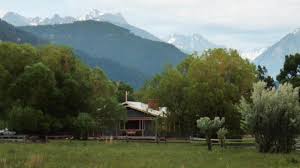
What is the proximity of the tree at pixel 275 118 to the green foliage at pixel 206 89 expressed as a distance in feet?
68.3

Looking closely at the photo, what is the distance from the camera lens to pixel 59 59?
70188 millimetres

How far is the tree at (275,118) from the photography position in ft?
141

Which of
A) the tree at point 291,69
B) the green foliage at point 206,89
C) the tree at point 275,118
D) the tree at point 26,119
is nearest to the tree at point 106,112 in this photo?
the green foliage at point 206,89

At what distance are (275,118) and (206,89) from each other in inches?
912

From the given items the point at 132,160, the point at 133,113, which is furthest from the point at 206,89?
the point at 132,160

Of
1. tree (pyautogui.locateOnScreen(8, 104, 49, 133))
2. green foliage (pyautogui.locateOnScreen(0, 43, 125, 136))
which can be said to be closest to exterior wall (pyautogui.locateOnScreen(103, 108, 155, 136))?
green foliage (pyautogui.locateOnScreen(0, 43, 125, 136))

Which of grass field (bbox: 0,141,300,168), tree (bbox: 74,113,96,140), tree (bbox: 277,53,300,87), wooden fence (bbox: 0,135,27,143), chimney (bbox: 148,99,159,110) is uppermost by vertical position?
tree (bbox: 277,53,300,87)

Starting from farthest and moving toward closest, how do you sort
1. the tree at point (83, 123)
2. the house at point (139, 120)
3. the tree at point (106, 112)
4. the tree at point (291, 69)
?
the house at point (139, 120)
the tree at point (291, 69)
the tree at point (106, 112)
the tree at point (83, 123)

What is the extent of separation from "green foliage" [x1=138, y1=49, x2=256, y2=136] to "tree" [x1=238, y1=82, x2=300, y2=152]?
2081 cm

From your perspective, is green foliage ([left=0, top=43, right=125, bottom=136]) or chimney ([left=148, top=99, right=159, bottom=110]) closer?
green foliage ([left=0, top=43, right=125, bottom=136])

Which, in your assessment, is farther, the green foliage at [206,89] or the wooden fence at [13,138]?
the green foliage at [206,89]

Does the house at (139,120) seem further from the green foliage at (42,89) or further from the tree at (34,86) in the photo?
the tree at (34,86)

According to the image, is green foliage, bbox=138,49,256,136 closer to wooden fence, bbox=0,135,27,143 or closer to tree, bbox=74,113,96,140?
tree, bbox=74,113,96,140

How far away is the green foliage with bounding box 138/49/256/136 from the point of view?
65938mm
